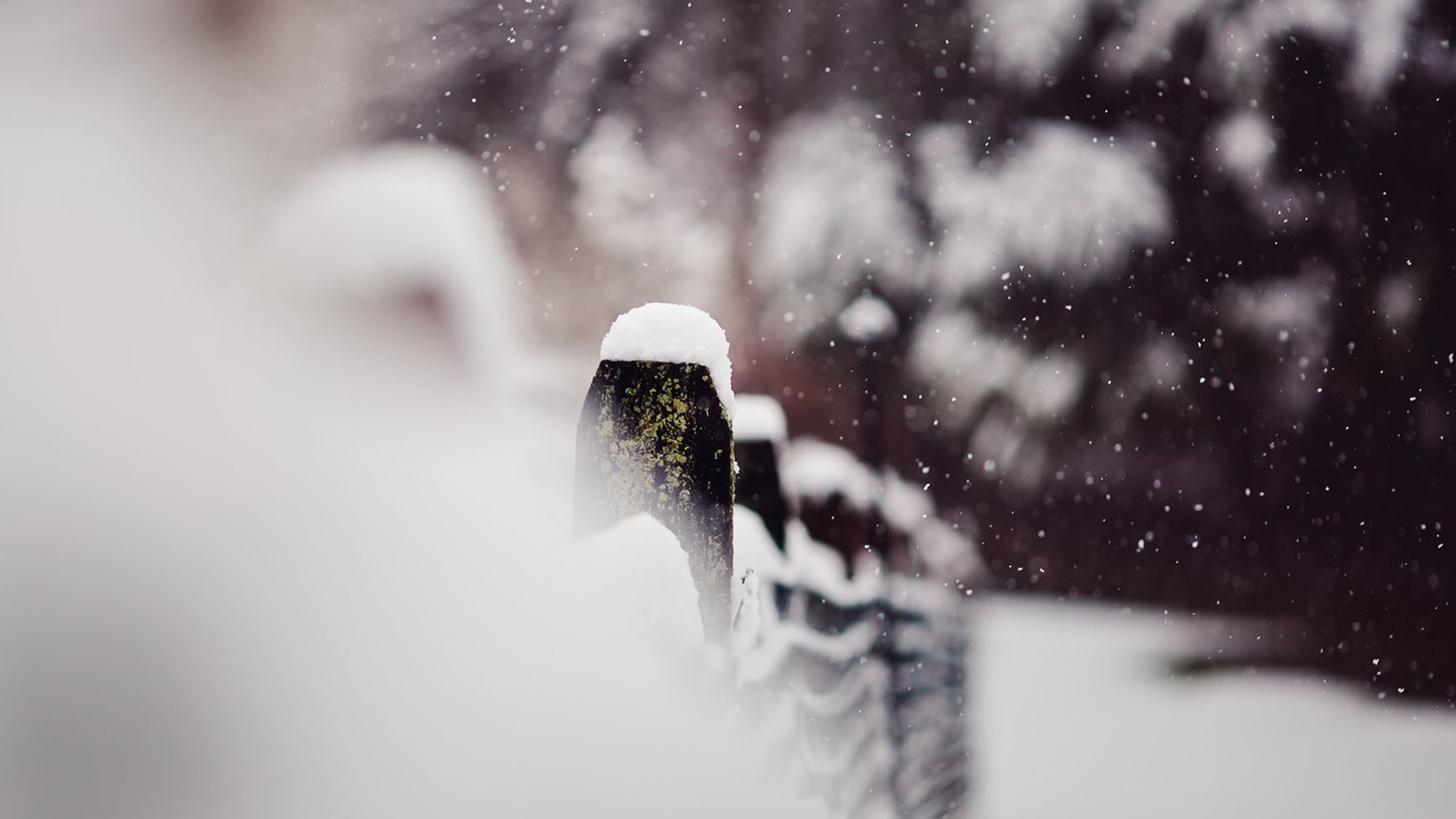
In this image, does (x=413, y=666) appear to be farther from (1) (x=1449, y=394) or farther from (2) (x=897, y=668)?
(1) (x=1449, y=394)

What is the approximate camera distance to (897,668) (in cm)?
380

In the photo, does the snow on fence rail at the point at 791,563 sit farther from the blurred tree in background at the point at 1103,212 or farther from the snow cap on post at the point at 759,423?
the blurred tree in background at the point at 1103,212

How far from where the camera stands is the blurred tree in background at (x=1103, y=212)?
20.5ft

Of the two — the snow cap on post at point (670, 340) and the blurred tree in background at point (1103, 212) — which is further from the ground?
the blurred tree in background at point (1103, 212)

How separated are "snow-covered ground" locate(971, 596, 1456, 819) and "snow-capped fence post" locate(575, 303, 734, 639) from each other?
4.28 m

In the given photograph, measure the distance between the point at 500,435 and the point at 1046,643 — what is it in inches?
390

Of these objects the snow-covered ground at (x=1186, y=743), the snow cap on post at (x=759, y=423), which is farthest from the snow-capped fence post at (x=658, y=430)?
the snow-covered ground at (x=1186, y=743)

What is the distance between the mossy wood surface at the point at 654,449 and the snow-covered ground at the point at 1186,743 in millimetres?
4285

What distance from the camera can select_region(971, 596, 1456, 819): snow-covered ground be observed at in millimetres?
5355

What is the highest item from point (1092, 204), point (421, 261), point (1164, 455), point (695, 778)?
point (1092, 204)

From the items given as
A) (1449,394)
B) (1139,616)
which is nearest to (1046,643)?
(1139,616)

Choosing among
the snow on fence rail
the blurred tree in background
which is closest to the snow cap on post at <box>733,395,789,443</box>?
the snow on fence rail

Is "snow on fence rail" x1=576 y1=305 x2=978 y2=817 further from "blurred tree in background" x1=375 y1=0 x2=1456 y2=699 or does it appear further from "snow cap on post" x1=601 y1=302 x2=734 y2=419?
"blurred tree in background" x1=375 y1=0 x2=1456 y2=699

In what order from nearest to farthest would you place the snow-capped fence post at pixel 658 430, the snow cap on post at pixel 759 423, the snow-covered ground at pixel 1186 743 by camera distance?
1. the snow-capped fence post at pixel 658 430
2. the snow cap on post at pixel 759 423
3. the snow-covered ground at pixel 1186 743
